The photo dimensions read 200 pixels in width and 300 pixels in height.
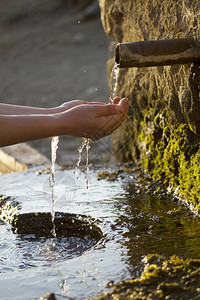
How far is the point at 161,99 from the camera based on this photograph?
3.12m

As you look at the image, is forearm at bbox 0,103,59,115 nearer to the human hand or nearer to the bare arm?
the bare arm

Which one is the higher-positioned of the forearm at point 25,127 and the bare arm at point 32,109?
the bare arm at point 32,109

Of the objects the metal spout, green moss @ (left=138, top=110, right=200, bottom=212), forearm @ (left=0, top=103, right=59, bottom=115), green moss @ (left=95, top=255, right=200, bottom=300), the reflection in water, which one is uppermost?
the metal spout

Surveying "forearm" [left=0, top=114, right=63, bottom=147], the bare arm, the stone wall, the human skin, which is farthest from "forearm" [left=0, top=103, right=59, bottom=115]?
the stone wall

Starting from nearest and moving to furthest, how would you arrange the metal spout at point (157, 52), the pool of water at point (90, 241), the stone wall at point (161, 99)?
the pool of water at point (90, 241) → the metal spout at point (157, 52) → the stone wall at point (161, 99)

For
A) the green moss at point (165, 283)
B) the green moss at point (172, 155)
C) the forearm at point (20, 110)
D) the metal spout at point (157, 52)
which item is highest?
the metal spout at point (157, 52)

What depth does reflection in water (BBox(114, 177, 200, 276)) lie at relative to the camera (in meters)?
2.15

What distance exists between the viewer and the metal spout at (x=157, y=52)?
240cm

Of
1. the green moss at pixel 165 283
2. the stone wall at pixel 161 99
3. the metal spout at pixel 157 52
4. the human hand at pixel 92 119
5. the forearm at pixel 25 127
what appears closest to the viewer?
the green moss at pixel 165 283

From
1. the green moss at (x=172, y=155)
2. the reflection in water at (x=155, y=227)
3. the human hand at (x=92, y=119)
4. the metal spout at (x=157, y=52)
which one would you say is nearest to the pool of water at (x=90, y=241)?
the reflection in water at (x=155, y=227)

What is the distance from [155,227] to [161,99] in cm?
93

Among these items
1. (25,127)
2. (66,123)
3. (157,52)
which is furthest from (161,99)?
(25,127)

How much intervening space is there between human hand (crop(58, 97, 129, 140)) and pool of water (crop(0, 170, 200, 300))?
1.56ft

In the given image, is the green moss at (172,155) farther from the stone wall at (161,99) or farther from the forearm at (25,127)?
the forearm at (25,127)
